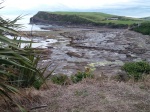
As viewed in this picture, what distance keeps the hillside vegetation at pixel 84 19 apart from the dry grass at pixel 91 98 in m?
76.9

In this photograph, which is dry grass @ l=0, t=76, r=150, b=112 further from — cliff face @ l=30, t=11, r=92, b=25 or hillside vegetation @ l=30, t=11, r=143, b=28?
cliff face @ l=30, t=11, r=92, b=25

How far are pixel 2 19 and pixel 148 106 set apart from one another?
333 centimetres

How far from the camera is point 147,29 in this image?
210ft

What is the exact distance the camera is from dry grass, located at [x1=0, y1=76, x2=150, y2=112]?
5.75 m

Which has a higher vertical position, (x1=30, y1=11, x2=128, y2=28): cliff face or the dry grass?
the dry grass

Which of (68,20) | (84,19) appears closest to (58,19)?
(68,20)

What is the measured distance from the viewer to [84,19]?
10025 cm

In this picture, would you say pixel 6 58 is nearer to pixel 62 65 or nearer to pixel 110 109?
pixel 110 109

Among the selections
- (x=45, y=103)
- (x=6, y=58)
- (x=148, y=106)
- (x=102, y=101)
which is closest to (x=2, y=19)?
(x=6, y=58)

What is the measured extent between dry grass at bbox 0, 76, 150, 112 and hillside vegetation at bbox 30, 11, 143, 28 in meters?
76.9

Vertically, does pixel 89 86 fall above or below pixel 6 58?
below

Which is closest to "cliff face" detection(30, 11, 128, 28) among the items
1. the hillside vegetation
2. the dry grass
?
the hillside vegetation

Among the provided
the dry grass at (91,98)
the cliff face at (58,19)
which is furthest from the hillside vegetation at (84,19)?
the dry grass at (91,98)

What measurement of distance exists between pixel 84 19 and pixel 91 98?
94819 mm
